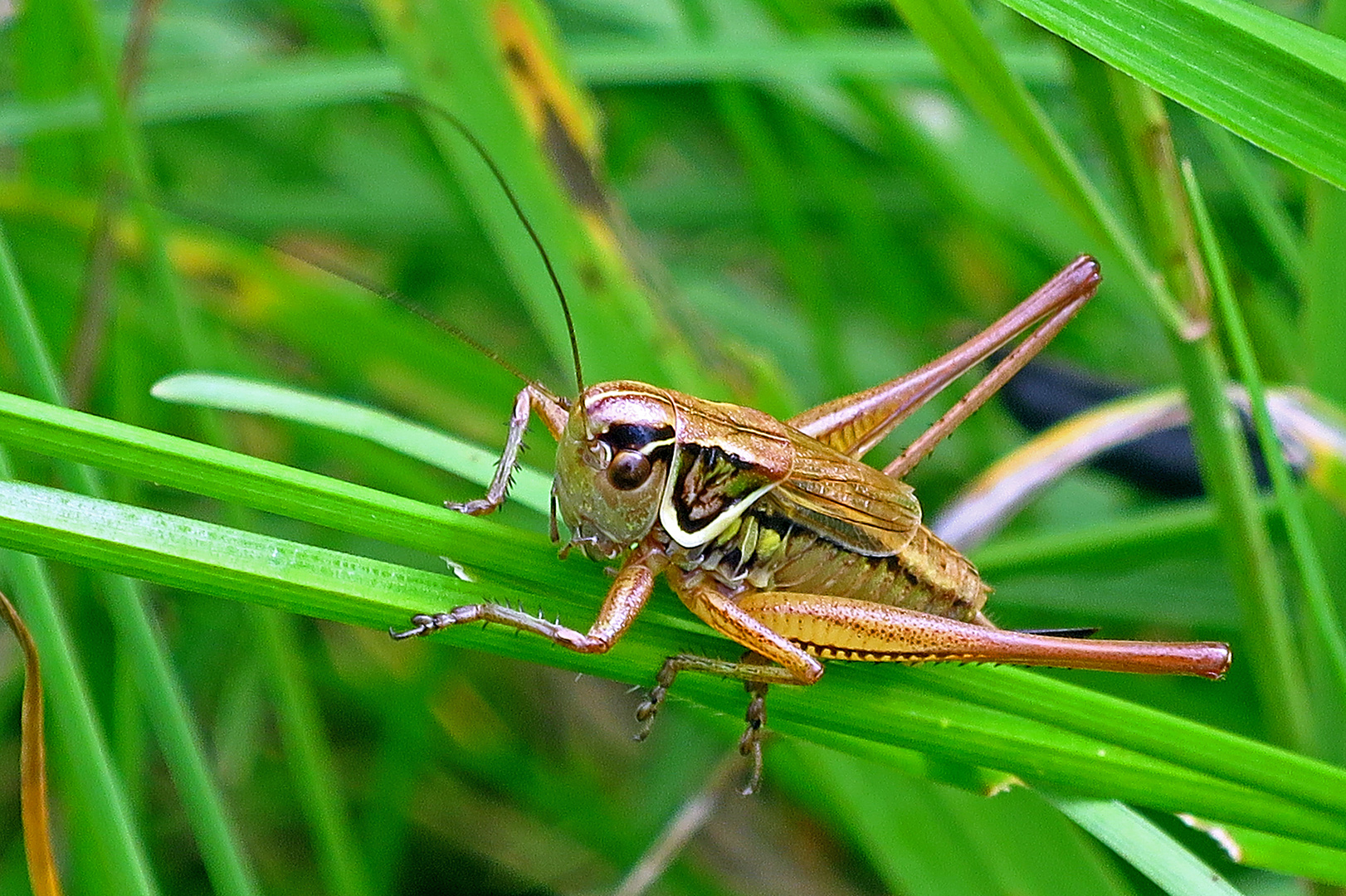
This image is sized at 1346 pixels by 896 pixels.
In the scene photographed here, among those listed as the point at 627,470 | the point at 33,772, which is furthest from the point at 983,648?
the point at 33,772

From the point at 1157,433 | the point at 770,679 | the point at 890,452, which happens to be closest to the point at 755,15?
the point at 890,452

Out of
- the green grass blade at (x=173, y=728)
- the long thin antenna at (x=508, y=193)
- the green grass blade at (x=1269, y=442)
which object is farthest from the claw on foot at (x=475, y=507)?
the green grass blade at (x=1269, y=442)

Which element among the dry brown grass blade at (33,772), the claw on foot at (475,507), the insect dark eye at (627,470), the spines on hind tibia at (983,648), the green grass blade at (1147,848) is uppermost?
the insect dark eye at (627,470)

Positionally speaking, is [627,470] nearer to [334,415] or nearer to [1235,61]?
[334,415]

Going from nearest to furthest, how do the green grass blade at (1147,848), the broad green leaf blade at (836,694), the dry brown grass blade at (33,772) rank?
the broad green leaf blade at (836,694) → the dry brown grass blade at (33,772) → the green grass blade at (1147,848)

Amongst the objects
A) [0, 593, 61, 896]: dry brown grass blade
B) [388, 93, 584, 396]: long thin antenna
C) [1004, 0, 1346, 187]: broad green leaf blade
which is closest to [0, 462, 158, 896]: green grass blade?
[0, 593, 61, 896]: dry brown grass blade

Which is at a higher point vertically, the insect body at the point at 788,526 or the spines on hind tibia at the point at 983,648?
the insect body at the point at 788,526

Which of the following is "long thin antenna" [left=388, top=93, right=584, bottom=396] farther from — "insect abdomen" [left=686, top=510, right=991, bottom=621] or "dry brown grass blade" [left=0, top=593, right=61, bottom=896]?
"dry brown grass blade" [left=0, top=593, right=61, bottom=896]

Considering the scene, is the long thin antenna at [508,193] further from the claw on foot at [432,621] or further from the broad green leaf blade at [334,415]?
the claw on foot at [432,621]
